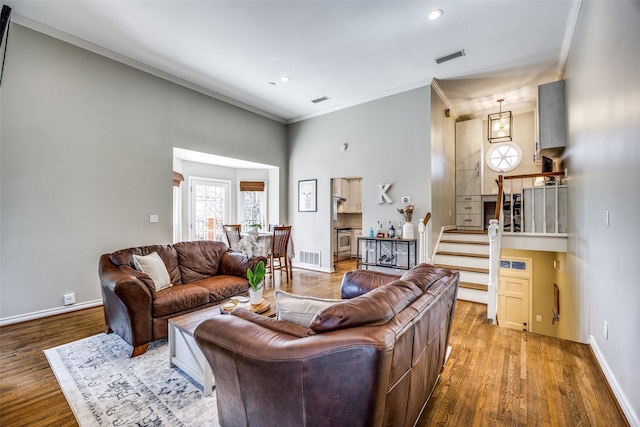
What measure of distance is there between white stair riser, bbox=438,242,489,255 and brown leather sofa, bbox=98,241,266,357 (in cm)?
337

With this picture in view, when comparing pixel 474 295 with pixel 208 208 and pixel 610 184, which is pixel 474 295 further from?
pixel 208 208

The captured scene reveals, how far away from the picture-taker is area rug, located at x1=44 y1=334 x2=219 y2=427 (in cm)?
175

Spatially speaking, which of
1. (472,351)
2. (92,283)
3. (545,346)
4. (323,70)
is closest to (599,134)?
(545,346)

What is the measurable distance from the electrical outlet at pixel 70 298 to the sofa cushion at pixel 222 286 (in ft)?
5.47

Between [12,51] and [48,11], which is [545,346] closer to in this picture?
[48,11]

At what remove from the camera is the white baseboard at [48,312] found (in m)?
3.15

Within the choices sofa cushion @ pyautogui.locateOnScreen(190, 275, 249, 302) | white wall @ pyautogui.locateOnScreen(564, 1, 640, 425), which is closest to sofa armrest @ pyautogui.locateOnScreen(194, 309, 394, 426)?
A: white wall @ pyautogui.locateOnScreen(564, 1, 640, 425)

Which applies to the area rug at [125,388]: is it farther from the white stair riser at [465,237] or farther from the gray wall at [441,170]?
the white stair riser at [465,237]

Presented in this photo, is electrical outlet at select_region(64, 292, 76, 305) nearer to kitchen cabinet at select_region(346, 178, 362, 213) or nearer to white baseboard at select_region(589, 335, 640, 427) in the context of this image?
white baseboard at select_region(589, 335, 640, 427)

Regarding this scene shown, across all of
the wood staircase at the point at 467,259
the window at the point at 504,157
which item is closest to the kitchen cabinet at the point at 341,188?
the wood staircase at the point at 467,259

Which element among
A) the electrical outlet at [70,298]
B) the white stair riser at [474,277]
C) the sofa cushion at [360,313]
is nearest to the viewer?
the sofa cushion at [360,313]

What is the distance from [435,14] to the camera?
315cm

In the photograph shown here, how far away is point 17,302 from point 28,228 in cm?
85

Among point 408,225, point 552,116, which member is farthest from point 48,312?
point 552,116
